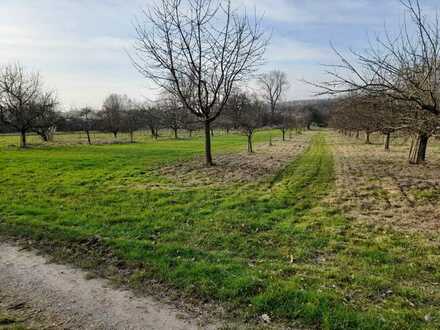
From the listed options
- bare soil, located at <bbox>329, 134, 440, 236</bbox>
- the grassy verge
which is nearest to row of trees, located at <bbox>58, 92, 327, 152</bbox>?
bare soil, located at <bbox>329, 134, 440, 236</bbox>

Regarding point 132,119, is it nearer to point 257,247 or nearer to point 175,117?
point 175,117

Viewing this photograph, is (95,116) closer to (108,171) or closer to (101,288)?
(108,171)

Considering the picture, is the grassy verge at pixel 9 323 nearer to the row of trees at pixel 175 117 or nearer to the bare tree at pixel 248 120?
the row of trees at pixel 175 117

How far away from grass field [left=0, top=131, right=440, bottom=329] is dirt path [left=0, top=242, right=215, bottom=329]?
0.49 meters

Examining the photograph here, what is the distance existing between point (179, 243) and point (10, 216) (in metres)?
4.51

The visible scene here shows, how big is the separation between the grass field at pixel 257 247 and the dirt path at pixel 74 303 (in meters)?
0.49

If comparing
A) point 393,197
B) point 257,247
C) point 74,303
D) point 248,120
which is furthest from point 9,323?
point 248,120

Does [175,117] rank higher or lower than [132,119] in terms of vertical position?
lower

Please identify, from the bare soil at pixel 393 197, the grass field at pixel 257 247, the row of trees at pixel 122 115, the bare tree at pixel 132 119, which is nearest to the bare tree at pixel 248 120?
the row of trees at pixel 122 115

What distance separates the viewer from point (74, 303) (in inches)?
147

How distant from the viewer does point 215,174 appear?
45.0 ft

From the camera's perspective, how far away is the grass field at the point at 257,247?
12.0ft

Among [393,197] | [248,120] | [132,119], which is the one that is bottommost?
[393,197]

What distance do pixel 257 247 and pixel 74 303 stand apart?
3.02m
